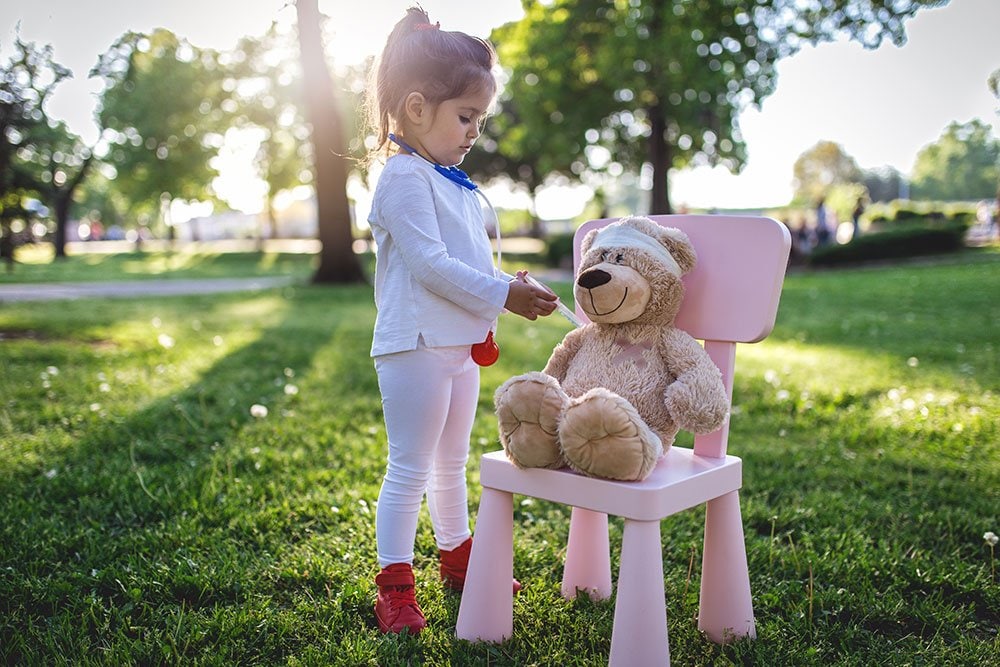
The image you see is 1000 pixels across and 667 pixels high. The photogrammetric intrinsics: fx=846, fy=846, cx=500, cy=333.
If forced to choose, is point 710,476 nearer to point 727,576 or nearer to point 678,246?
point 727,576

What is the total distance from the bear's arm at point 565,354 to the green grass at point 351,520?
0.75m

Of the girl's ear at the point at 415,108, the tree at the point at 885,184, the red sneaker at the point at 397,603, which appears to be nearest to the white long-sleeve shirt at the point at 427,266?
the girl's ear at the point at 415,108

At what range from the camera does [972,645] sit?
2.39 meters

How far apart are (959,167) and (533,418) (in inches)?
2956

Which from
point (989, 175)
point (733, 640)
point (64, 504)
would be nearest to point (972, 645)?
point (733, 640)

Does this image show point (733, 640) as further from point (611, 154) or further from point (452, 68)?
point (611, 154)

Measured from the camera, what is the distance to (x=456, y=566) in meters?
2.83

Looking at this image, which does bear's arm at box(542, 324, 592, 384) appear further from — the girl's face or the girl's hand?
the girl's face

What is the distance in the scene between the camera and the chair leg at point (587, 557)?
275 centimetres

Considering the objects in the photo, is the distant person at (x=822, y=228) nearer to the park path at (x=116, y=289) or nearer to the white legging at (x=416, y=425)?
the park path at (x=116, y=289)

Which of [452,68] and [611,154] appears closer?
[452,68]

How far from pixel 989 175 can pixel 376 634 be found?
7141cm

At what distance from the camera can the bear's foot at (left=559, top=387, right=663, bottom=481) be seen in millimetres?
2016

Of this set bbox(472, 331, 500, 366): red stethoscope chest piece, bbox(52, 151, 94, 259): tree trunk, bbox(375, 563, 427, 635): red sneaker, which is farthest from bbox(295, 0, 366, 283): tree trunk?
bbox(52, 151, 94, 259): tree trunk
